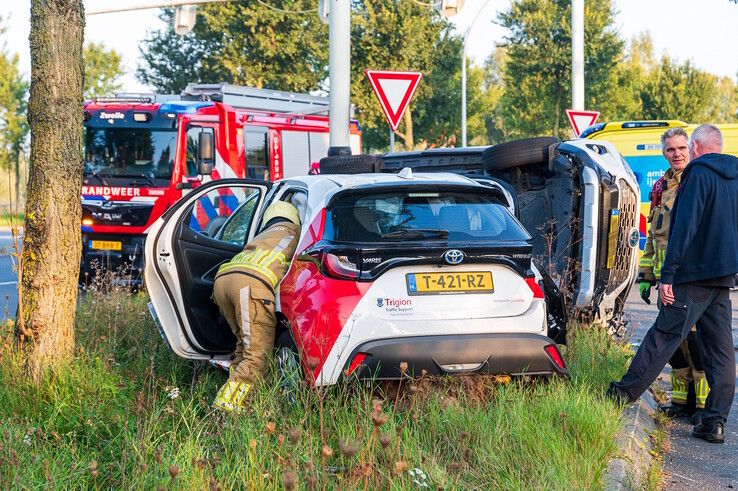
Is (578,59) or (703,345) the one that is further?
(578,59)

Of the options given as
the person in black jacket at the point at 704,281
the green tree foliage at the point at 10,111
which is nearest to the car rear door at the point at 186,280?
the person in black jacket at the point at 704,281

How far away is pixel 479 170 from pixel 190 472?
18.5ft

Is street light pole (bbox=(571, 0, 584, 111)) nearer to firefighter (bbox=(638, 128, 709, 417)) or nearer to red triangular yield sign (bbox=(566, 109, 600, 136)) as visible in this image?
red triangular yield sign (bbox=(566, 109, 600, 136))

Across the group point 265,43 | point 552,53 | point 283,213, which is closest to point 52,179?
point 283,213

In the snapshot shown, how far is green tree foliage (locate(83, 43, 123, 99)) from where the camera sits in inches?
1577

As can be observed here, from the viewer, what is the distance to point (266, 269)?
5.43 m

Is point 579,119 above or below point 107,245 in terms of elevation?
above

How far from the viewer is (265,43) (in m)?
30.6

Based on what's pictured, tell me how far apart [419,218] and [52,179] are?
225 centimetres

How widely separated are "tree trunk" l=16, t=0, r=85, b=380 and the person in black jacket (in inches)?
135

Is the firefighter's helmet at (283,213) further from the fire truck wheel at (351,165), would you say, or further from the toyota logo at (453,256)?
the fire truck wheel at (351,165)

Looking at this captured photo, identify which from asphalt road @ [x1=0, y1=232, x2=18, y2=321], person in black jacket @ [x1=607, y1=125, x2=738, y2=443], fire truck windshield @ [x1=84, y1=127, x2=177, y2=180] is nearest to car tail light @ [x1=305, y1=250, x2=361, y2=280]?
person in black jacket @ [x1=607, y1=125, x2=738, y2=443]

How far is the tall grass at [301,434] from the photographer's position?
148 inches

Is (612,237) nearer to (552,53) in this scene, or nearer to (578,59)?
(578,59)
